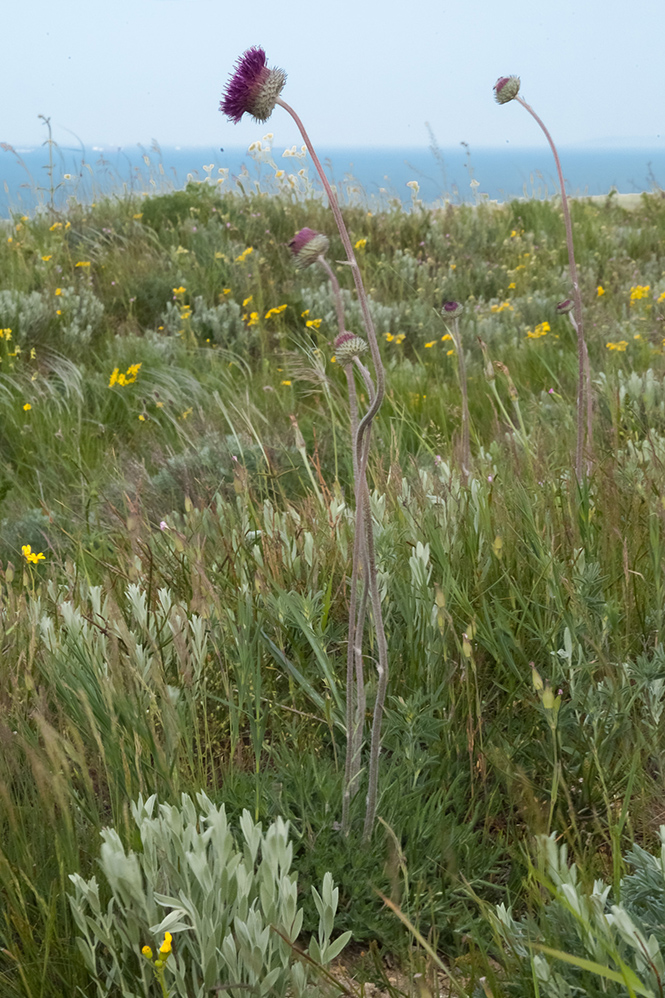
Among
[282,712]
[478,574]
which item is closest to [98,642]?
[282,712]

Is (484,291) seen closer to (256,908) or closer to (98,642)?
(98,642)

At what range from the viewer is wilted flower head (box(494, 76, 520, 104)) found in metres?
2.25

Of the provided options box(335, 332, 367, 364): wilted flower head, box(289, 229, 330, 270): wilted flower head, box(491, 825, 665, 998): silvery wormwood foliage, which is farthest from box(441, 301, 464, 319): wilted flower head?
box(491, 825, 665, 998): silvery wormwood foliage

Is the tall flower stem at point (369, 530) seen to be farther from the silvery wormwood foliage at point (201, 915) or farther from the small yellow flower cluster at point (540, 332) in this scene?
the small yellow flower cluster at point (540, 332)

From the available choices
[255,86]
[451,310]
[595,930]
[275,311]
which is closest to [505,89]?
[451,310]

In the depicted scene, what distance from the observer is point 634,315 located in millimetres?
5160

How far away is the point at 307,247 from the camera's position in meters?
1.44

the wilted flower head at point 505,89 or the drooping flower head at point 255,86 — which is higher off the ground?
the wilted flower head at point 505,89

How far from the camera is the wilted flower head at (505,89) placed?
7.39 feet

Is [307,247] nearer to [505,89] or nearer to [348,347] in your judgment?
[348,347]

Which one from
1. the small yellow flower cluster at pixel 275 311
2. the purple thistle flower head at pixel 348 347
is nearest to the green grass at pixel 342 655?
the purple thistle flower head at pixel 348 347

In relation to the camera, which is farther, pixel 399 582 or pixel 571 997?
pixel 399 582

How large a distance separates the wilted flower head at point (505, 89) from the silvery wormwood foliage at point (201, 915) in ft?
6.52

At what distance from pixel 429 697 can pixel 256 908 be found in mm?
556
